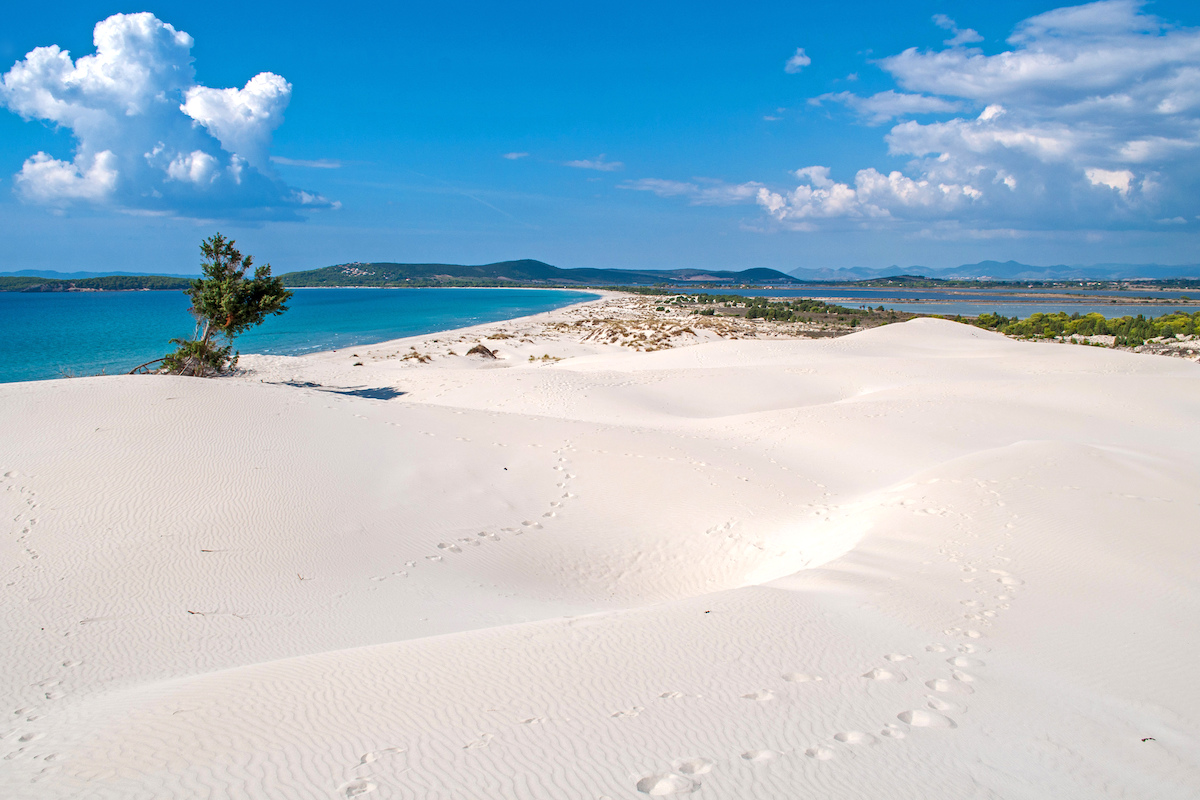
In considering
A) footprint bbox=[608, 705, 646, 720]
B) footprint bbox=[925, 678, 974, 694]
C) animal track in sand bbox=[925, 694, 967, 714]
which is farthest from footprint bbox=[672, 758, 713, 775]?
footprint bbox=[925, 678, 974, 694]

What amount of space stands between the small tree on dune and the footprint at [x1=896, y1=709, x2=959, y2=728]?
68.5 ft

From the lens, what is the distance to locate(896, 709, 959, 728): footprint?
3.82 metres

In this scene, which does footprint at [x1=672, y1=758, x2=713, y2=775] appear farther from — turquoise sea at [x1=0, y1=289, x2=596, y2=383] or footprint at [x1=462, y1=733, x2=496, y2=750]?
turquoise sea at [x1=0, y1=289, x2=596, y2=383]

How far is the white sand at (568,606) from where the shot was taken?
342 centimetres

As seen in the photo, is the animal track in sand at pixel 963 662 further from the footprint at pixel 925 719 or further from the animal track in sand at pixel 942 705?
the footprint at pixel 925 719

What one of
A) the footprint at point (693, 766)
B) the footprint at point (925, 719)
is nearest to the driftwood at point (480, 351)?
the footprint at point (925, 719)

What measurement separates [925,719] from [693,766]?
1.69m

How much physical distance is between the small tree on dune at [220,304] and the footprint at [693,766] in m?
20.4

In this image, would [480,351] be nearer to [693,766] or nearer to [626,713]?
[626,713]

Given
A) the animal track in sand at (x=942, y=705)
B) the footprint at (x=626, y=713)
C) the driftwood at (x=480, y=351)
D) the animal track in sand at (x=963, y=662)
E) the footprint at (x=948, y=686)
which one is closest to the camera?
the footprint at (x=626, y=713)

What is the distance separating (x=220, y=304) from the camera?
19.8 metres

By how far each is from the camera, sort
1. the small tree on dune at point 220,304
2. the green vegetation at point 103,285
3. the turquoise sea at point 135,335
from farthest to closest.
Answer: the green vegetation at point 103,285 < the turquoise sea at point 135,335 < the small tree on dune at point 220,304

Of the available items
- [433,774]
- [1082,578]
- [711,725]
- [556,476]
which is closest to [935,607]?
[1082,578]

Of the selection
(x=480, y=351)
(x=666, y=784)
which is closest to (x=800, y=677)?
(x=666, y=784)
